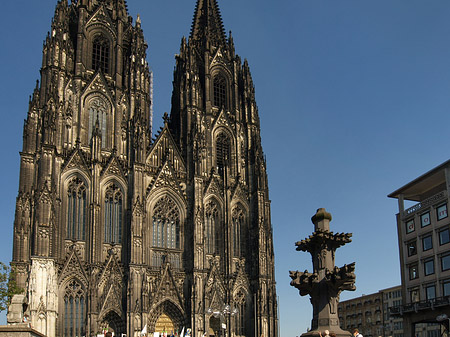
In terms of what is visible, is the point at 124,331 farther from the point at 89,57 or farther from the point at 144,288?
the point at 89,57

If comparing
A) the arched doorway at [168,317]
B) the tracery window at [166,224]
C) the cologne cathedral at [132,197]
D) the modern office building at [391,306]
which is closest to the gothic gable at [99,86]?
the cologne cathedral at [132,197]

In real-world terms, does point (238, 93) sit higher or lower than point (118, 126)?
higher

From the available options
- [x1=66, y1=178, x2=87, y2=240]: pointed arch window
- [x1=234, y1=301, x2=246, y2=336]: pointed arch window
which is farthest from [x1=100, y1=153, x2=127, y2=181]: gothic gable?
[x1=234, y1=301, x2=246, y2=336]: pointed arch window

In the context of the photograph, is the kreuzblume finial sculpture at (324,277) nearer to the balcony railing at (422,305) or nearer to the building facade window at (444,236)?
the balcony railing at (422,305)

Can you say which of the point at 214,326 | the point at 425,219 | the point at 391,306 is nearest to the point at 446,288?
the point at 425,219

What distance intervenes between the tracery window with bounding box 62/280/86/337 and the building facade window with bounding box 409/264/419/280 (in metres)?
33.0

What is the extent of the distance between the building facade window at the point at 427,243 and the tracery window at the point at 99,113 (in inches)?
1277

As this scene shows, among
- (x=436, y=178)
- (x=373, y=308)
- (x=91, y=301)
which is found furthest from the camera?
(x=373, y=308)

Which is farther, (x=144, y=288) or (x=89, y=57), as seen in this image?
(x=89, y=57)

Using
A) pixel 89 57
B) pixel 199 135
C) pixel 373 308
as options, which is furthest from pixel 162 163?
pixel 373 308

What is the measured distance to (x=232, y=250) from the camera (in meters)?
54.3

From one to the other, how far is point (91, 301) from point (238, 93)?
27381mm

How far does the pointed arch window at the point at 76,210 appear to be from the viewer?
48062mm

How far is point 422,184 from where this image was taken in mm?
61125
